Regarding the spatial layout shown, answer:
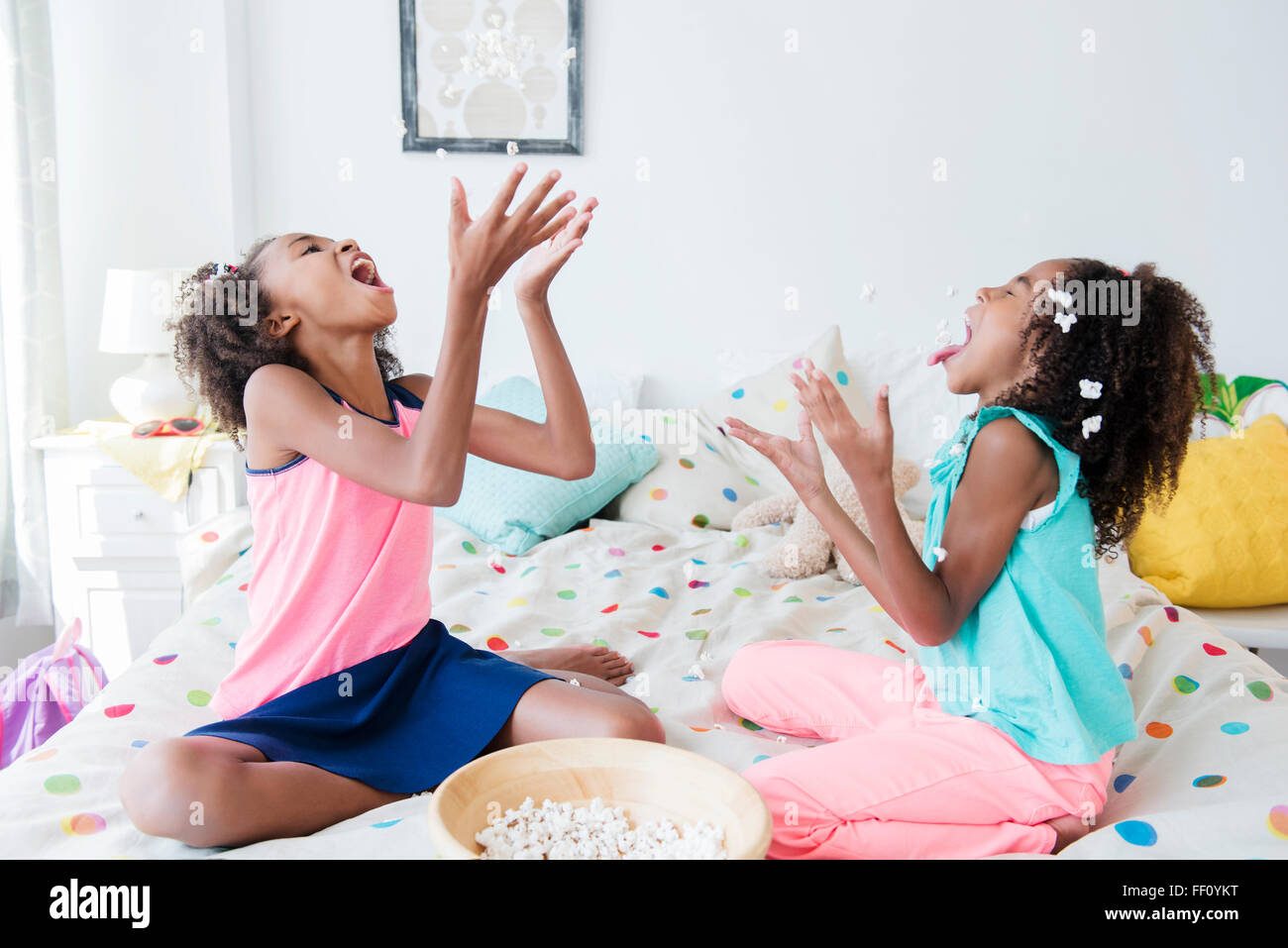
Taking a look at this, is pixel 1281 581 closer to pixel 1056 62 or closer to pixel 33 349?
pixel 1056 62

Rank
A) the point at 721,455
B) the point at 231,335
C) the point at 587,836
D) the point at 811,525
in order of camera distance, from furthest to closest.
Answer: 1. the point at 721,455
2. the point at 811,525
3. the point at 231,335
4. the point at 587,836

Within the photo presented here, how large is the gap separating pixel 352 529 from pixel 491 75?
1.88 m

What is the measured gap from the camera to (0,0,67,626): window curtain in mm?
2461

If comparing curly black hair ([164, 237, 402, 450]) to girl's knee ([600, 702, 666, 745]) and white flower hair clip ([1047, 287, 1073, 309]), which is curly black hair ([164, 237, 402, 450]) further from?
white flower hair clip ([1047, 287, 1073, 309])

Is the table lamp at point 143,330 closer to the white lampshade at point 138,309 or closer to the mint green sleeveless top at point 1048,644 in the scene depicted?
the white lampshade at point 138,309

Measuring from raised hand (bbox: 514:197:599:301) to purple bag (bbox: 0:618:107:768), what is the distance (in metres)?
1.30

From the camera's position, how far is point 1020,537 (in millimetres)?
1181

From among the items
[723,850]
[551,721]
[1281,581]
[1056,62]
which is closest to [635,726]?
[551,721]

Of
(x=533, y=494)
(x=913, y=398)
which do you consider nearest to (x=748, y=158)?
(x=913, y=398)

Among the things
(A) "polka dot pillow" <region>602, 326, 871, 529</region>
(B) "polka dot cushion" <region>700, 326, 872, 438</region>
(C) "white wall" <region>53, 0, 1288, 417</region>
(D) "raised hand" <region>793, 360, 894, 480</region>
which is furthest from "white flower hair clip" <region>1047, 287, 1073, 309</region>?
(C) "white wall" <region>53, 0, 1288, 417</region>

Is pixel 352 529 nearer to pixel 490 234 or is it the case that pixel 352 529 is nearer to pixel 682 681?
pixel 490 234

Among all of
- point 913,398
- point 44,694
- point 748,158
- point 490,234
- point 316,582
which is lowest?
point 44,694

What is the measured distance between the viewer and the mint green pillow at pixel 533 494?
7.57ft

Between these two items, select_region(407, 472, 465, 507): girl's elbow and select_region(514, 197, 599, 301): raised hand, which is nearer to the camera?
select_region(407, 472, 465, 507): girl's elbow
